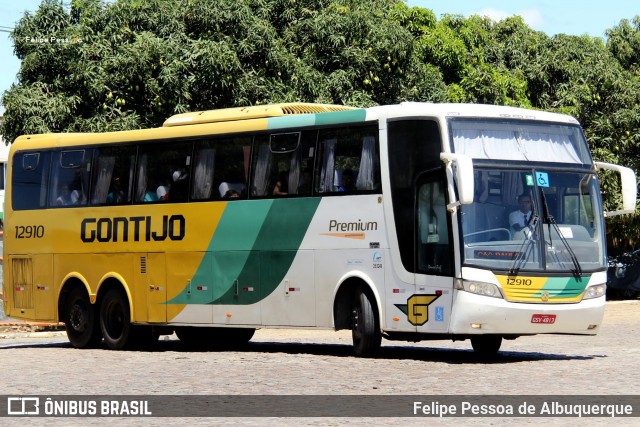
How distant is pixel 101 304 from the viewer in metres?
23.1

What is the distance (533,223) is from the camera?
17891 mm

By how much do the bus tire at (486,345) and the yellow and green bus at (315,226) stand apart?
0.24 feet

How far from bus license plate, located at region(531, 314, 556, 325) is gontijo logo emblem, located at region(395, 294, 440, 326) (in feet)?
4.29

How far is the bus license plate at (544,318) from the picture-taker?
17.6 metres

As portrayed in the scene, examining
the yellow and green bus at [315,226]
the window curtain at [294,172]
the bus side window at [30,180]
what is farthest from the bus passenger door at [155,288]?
the window curtain at [294,172]

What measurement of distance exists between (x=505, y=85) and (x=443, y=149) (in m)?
22.2

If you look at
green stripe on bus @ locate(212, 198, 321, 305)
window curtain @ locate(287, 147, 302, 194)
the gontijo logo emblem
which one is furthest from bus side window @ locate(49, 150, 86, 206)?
the gontijo logo emblem

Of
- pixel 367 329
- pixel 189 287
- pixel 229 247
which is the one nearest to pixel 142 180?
pixel 189 287

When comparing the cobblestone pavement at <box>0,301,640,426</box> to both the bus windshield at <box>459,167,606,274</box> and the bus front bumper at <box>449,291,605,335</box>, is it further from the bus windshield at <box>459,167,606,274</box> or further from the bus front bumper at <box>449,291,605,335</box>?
the bus windshield at <box>459,167,606,274</box>

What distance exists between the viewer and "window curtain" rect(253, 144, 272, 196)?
20.4 m

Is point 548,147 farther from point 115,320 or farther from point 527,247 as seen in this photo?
point 115,320

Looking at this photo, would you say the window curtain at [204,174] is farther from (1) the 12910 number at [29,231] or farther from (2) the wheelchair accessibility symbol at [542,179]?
(2) the wheelchair accessibility symbol at [542,179]

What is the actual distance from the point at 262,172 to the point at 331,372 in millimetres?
4915

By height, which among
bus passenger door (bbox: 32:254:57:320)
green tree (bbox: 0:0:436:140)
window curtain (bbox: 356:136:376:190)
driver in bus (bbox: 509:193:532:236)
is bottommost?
bus passenger door (bbox: 32:254:57:320)
